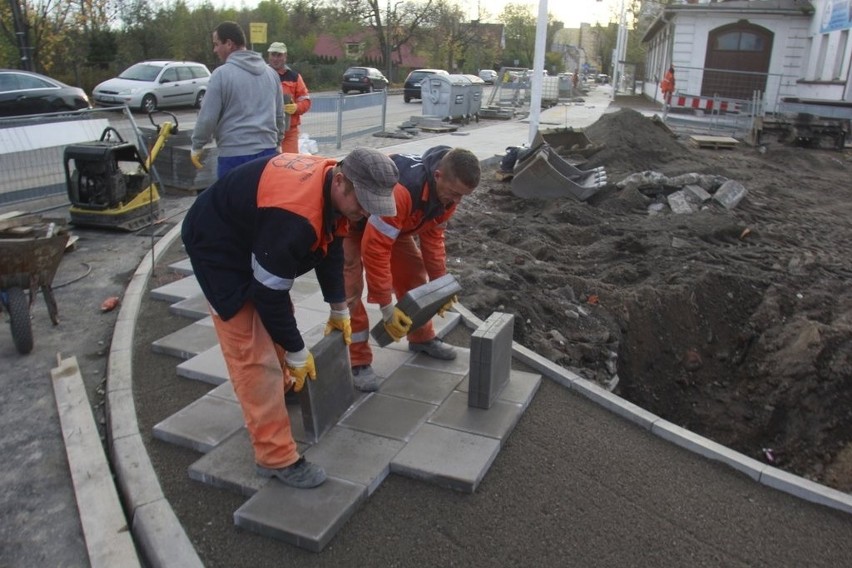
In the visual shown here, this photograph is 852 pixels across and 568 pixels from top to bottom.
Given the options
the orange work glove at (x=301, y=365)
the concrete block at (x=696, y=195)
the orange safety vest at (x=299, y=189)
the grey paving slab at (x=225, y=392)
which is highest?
the orange safety vest at (x=299, y=189)

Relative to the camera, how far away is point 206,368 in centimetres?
460

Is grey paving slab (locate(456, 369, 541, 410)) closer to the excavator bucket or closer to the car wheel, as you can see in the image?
the excavator bucket

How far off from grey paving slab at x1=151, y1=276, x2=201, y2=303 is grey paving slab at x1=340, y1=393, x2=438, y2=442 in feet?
8.10

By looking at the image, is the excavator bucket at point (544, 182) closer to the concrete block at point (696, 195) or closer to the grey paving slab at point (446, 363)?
the concrete block at point (696, 195)

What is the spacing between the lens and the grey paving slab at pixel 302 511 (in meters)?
3.04

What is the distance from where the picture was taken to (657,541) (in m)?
3.21

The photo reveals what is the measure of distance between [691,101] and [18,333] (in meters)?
22.5

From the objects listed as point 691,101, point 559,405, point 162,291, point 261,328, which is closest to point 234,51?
point 162,291

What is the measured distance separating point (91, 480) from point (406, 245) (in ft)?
7.68

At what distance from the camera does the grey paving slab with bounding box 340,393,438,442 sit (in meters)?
3.90

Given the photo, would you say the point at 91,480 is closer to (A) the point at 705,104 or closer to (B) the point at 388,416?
(B) the point at 388,416

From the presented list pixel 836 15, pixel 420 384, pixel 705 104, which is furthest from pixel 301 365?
pixel 836 15

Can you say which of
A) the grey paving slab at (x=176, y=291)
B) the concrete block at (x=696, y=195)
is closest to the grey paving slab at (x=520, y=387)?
A: the grey paving slab at (x=176, y=291)

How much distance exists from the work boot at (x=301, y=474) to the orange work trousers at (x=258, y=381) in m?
0.04
